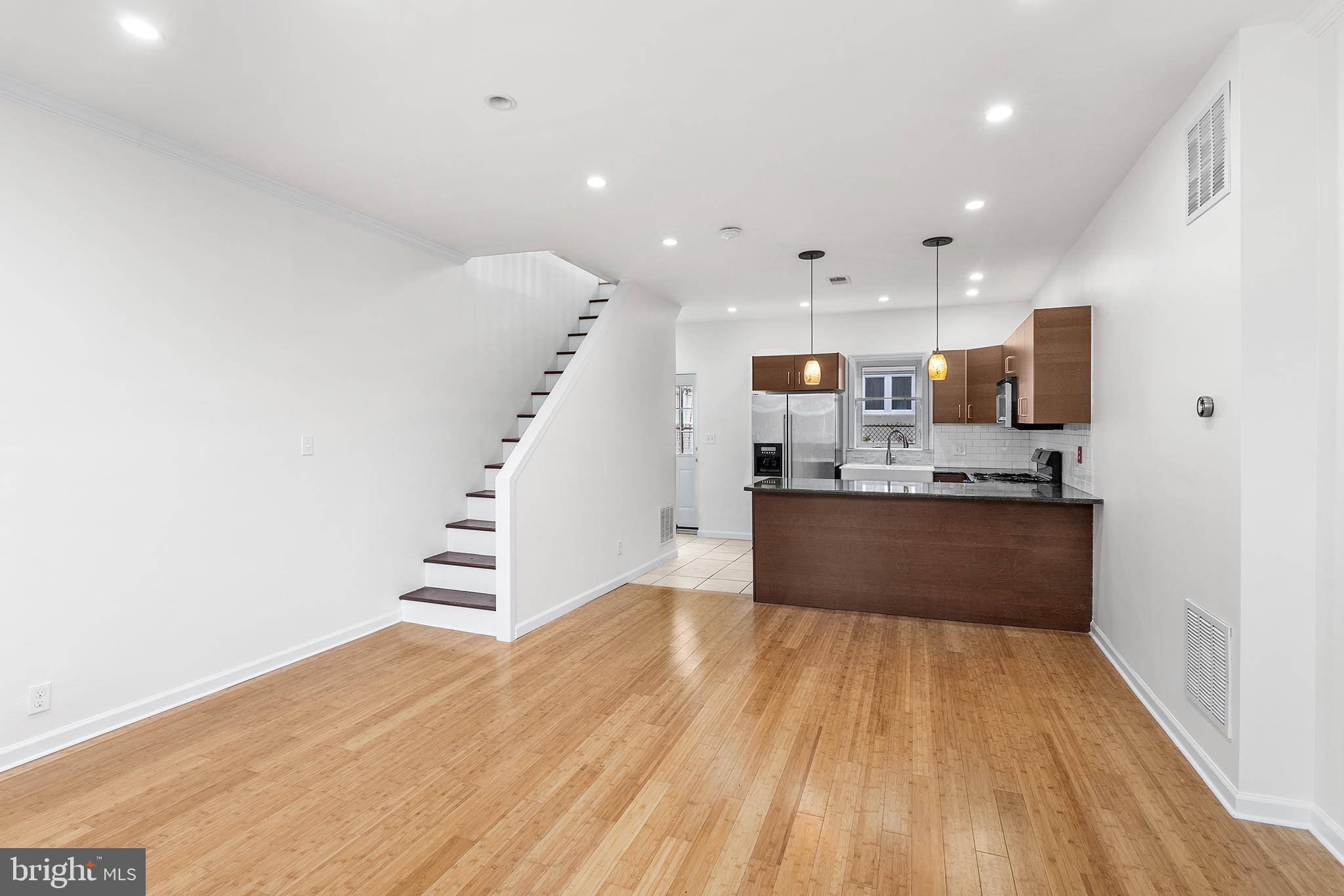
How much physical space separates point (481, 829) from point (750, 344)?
671 centimetres

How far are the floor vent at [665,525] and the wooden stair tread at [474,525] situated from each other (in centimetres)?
203

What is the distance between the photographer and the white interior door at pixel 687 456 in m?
8.53

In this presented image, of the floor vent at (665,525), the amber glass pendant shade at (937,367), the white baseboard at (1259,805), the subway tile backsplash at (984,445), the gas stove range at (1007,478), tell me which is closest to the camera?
the white baseboard at (1259,805)

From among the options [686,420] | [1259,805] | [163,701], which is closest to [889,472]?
[686,420]

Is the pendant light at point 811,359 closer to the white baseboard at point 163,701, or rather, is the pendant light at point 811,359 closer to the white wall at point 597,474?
the white wall at point 597,474

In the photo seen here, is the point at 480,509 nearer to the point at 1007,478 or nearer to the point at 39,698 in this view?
the point at 39,698

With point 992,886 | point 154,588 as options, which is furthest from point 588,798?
point 154,588

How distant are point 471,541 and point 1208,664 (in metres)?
4.31

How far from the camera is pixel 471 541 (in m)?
4.94

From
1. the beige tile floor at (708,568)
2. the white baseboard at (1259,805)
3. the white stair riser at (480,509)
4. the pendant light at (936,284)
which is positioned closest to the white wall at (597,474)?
the beige tile floor at (708,568)

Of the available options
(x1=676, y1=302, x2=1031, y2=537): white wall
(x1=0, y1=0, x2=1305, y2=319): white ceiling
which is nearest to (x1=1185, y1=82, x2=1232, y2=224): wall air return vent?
(x1=0, y1=0, x2=1305, y2=319): white ceiling

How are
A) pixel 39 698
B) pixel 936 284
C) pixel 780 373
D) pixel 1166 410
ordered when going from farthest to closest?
pixel 780 373, pixel 936 284, pixel 1166 410, pixel 39 698

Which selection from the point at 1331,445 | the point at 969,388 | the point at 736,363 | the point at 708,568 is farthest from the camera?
the point at 736,363

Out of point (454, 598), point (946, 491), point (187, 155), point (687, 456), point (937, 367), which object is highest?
point (187, 155)
